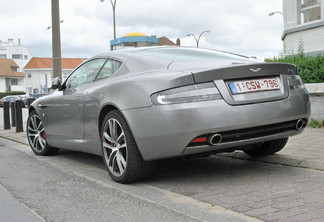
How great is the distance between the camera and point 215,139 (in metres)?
3.92

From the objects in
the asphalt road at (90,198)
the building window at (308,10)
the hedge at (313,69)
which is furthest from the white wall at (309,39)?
the asphalt road at (90,198)

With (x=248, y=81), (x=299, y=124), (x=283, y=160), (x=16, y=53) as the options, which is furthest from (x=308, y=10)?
(x=16, y=53)

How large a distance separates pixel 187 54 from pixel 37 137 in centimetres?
304

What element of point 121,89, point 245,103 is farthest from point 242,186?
point 121,89

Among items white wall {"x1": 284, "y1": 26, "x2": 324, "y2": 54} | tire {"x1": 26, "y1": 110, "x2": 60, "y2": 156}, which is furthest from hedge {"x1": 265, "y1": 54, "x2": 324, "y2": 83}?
tire {"x1": 26, "y1": 110, "x2": 60, "y2": 156}

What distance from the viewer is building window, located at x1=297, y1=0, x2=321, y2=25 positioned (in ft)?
40.6

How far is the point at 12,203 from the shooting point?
3.81m

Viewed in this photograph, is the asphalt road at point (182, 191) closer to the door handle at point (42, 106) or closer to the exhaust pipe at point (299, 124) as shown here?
the exhaust pipe at point (299, 124)

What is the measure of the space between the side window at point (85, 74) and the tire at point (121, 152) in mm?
990

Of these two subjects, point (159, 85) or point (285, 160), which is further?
point (285, 160)

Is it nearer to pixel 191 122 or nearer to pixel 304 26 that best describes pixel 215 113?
pixel 191 122

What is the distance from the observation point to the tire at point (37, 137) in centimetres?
659

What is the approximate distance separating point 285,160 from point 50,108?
10.6ft

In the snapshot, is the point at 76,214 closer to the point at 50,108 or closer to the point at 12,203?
the point at 12,203
